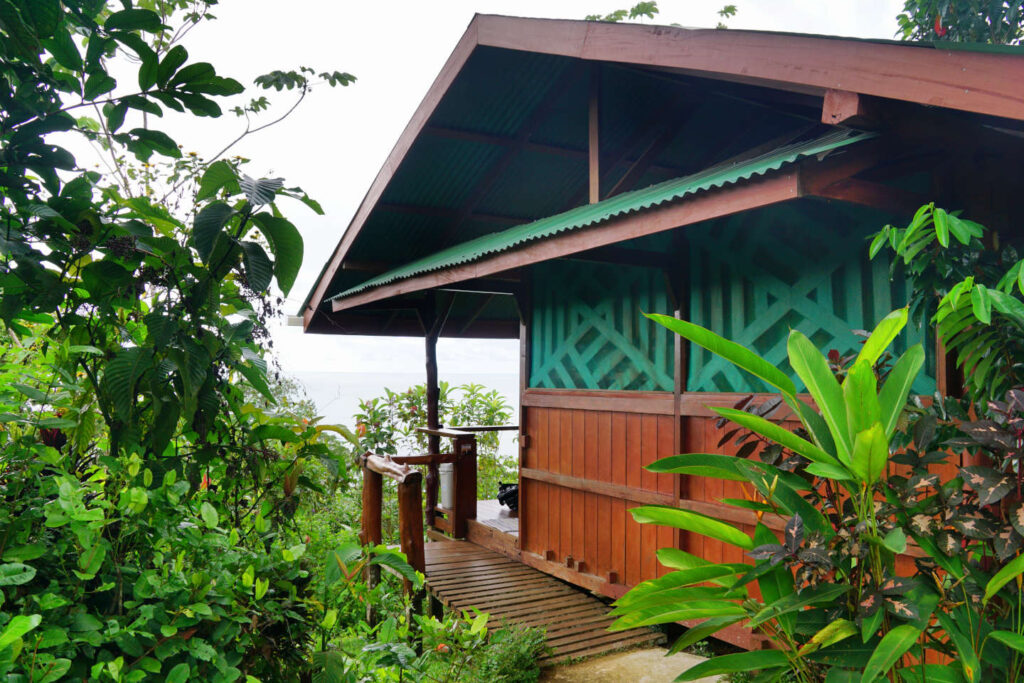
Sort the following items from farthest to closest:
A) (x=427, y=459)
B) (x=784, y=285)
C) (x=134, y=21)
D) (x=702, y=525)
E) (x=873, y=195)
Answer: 1. (x=427, y=459)
2. (x=784, y=285)
3. (x=873, y=195)
4. (x=702, y=525)
5. (x=134, y=21)

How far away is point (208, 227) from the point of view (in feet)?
5.02

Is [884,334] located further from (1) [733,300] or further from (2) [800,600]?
(1) [733,300]

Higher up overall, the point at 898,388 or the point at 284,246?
the point at 284,246

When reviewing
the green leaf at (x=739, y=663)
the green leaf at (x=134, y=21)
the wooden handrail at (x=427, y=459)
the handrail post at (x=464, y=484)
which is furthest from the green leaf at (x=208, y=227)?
the handrail post at (x=464, y=484)

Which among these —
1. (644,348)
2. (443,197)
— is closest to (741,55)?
(644,348)

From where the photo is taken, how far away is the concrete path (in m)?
4.17

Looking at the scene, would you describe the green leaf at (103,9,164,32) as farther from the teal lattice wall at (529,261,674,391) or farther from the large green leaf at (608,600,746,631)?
the teal lattice wall at (529,261,674,391)

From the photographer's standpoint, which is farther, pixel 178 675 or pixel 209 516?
pixel 209 516

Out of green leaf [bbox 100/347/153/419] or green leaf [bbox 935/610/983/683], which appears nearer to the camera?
green leaf [bbox 100/347/153/419]

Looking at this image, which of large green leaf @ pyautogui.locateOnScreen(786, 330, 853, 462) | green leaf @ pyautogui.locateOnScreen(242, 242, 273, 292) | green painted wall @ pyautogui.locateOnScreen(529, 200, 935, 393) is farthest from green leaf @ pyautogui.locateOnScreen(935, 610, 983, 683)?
green leaf @ pyautogui.locateOnScreen(242, 242, 273, 292)

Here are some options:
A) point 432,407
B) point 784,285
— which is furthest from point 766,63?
point 432,407

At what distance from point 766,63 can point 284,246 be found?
2488 mm

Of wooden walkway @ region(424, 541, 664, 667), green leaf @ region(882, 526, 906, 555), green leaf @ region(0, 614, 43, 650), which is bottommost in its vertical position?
wooden walkway @ region(424, 541, 664, 667)

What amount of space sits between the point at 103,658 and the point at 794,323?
383 centimetres
